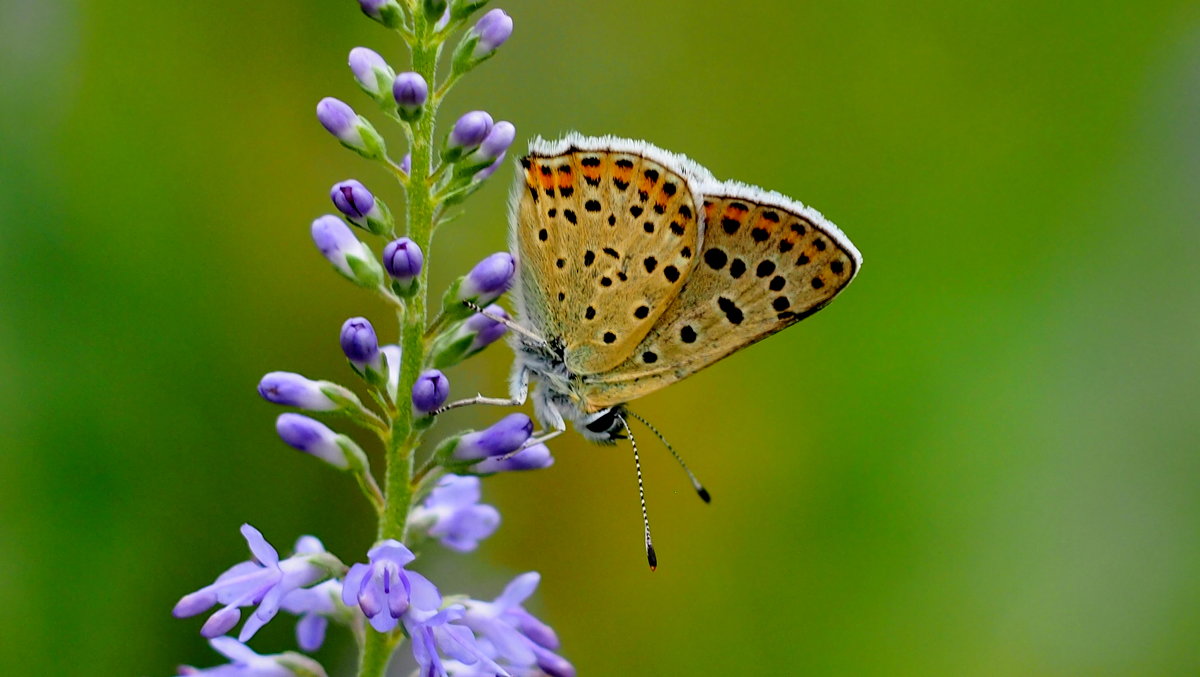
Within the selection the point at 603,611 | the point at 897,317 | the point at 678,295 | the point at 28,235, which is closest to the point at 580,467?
the point at 603,611

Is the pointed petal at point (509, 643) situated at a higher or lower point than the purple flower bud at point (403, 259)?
lower

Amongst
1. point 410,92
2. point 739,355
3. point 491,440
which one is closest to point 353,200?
point 410,92

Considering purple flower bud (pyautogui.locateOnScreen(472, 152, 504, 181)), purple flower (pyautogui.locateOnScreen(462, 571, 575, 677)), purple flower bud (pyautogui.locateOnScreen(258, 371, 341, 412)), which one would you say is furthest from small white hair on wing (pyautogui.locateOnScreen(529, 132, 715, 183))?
purple flower (pyautogui.locateOnScreen(462, 571, 575, 677))

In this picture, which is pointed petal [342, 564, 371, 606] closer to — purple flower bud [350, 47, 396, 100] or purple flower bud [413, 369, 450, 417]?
purple flower bud [413, 369, 450, 417]

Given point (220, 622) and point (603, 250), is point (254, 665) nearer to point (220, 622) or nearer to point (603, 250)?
point (220, 622)

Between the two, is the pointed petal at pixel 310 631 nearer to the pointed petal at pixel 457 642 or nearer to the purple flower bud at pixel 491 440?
the pointed petal at pixel 457 642

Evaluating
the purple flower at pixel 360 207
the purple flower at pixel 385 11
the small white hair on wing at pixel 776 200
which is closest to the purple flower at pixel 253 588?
the purple flower at pixel 360 207
